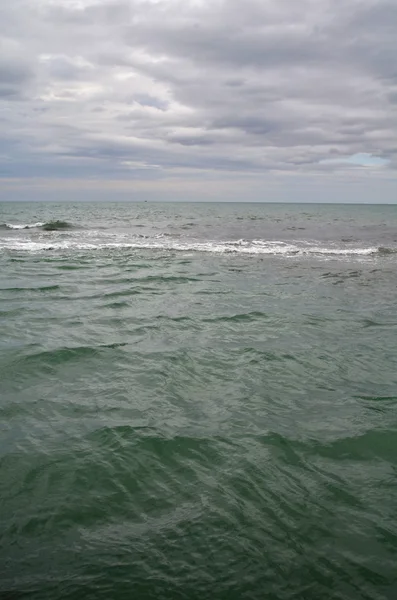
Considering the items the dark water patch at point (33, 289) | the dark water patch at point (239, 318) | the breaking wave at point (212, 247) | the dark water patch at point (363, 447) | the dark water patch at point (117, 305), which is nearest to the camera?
the dark water patch at point (363, 447)

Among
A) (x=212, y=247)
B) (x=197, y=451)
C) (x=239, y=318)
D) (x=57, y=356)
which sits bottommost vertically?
(x=197, y=451)

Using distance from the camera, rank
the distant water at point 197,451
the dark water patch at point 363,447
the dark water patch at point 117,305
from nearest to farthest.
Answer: the distant water at point 197,451 → the dark water patch at point 363,447 → the dark water patch at point 117,305

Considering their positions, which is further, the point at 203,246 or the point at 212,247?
the point at 203,246

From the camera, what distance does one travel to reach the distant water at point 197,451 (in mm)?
3988

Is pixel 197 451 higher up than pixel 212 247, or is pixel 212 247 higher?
pixel 212 247

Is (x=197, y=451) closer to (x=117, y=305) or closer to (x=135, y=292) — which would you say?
(x=117, y=305)

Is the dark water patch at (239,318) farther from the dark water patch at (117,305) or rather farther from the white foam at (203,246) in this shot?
the white foam at (203,246)

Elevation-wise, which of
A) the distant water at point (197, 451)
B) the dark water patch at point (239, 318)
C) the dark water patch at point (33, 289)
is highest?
the dark water patch at point (33, 289)

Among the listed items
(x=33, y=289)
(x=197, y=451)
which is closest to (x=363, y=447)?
(x=197, y=451)

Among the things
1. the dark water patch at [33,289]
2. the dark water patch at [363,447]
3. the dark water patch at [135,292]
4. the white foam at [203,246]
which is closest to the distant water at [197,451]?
the dark water patch at [363,447]

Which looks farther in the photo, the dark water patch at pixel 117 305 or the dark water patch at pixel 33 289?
the dark water patch at pixel 33 289

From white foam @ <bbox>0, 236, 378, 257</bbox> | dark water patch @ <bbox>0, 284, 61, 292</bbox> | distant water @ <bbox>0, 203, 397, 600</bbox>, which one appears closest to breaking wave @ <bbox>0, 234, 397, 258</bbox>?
white foam @ <bbox>0, 236, 378, 257</bbox>

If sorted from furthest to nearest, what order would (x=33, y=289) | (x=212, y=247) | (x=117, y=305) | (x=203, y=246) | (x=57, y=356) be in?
(x=203, y=246) → (x=212, y=247) → (x=33, y=289) → (x=117, y=305) → (x=57, y=356)

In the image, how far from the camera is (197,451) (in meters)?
5.77
